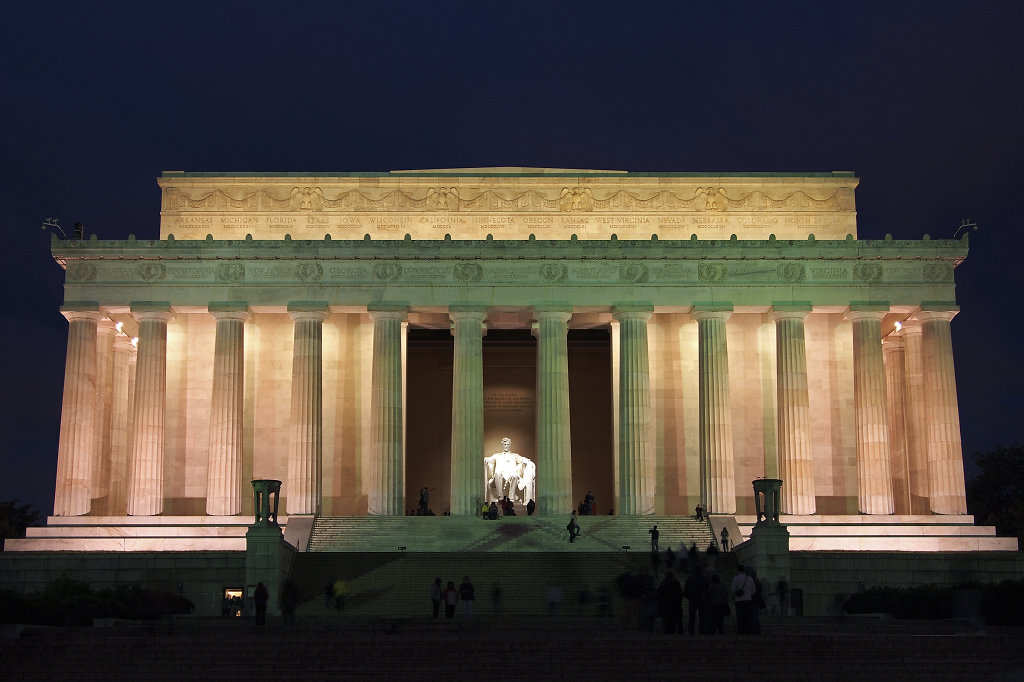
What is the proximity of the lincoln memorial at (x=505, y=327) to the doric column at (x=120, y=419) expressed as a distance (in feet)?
0.33

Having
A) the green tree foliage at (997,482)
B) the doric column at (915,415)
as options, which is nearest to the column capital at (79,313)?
the doric column at (915,415)

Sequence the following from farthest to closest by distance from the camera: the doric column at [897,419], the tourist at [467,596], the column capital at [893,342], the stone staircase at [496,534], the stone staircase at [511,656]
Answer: the column capital at [893,342] → the doric column at [897,419] → the stone staircase at [496,534] → the tourist at [467,596] → the stone staircase at [511,656]

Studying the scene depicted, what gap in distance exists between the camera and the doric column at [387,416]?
54.8m

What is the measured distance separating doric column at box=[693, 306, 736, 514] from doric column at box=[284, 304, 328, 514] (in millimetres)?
15901

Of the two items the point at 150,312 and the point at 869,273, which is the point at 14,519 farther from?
the point at 869,273

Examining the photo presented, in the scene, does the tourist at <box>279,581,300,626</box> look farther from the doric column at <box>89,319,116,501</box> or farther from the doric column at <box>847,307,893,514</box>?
the doric column at <box>847,307,893,514</box>

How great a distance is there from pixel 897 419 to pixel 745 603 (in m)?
30.3

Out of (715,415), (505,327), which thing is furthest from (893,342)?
(505,327)

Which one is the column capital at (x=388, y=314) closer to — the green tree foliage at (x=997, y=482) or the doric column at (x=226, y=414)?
the doric column at (x=226, y=414)

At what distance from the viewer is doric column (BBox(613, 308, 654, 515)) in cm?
5491

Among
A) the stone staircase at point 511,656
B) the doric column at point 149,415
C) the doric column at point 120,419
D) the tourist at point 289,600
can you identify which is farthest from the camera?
the doric column at point 120,419

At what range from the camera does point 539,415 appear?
2205 inches

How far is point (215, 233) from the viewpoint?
59281mm

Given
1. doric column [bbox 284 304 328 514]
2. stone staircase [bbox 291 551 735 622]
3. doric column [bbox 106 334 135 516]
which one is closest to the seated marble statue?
doric column [bbox 284 304 328 514]
